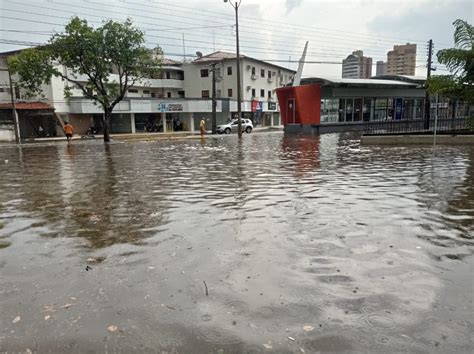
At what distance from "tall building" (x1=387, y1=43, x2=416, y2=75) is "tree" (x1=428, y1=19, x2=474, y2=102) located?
23.3m

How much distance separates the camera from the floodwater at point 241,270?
3.11m

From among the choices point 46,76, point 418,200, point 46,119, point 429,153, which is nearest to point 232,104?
point 46,119

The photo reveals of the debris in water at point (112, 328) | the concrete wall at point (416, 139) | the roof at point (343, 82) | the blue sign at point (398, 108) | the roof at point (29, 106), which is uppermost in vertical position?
the roof at point (343, 82)

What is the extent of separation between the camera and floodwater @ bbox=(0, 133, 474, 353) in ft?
10.2

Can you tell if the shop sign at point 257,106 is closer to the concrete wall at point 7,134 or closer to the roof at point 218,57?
the roof at point 218,57

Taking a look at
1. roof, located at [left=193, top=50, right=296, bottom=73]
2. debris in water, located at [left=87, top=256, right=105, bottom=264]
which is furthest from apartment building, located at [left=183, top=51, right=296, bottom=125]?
debris in water, located at [left=87, top=256, right=105, bottom=264]

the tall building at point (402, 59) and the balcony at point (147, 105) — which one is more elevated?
the tall building at point (402, 59)

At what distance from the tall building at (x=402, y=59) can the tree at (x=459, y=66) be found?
2329 centimetres

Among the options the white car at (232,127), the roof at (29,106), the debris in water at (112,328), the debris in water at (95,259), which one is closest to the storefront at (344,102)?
the white car at (232,127)

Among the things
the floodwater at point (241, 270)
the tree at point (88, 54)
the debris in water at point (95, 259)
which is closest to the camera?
the floodwater at point (241, 270)

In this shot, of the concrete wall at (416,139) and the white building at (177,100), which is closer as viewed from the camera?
the concrete wall at (416,139)

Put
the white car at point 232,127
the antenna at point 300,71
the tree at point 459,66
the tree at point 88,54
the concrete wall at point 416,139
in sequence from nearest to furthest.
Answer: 1. the tree at point 459,66
2. the concrete wall at point 416,139
3. the tree at point 88,54
4. the antenna at point 300,71
5. the white car at point 232,127

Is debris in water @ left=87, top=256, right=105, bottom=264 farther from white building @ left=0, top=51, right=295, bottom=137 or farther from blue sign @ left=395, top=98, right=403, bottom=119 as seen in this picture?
white building @ left=0, top=51, right=295, bottom=137

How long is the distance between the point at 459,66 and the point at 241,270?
637 inches
